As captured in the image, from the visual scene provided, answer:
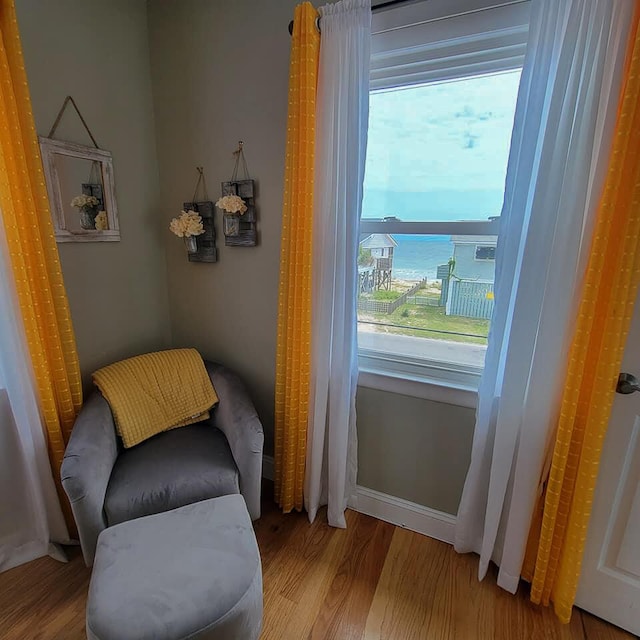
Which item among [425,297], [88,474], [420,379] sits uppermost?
[425,297]

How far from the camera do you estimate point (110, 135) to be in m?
1.67

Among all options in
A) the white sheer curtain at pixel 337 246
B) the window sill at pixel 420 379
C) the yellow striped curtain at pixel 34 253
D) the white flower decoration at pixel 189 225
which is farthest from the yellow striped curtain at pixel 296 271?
the yellow striped curtain at pixel 34 253

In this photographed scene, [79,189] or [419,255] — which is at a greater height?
[79,189]

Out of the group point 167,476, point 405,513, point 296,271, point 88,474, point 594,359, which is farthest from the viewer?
point 405,513

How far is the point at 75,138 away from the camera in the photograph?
1538 millimetres

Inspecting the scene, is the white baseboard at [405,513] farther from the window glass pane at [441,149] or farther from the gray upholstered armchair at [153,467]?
the window glass pane at [441,149]

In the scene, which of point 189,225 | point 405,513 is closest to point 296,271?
point 189,225

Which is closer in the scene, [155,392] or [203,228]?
[155,392]

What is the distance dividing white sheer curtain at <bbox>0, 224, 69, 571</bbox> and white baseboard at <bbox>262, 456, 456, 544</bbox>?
1.35 meters

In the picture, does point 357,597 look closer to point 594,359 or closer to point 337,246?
point 594,359

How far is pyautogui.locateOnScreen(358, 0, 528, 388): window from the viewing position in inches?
49.5

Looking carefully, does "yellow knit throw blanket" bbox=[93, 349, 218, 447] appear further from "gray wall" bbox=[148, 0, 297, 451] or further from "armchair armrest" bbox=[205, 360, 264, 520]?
"gray wall" bbox=[148, 0, 297, 451]

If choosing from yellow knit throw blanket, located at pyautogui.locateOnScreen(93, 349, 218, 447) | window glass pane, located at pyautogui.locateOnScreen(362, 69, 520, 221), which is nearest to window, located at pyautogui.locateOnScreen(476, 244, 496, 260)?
window glass pane, located at pyautogui.locateOnScreen(362, 69, 520, 221)

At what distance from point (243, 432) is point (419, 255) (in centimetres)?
106
